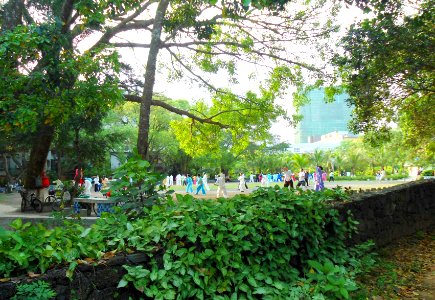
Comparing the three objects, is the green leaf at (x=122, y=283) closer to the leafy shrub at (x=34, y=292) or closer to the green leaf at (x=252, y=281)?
the leafy shrub at (x=34, y=292)

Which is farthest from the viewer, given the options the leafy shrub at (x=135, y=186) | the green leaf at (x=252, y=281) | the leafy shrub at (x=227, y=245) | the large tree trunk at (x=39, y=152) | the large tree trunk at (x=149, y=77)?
the large tree trunk at (x=39, y=152)

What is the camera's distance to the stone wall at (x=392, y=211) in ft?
21.4

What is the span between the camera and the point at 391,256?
22.7 feet

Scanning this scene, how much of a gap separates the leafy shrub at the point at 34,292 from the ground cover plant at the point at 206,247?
15 centimetres

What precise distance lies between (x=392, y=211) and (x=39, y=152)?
11423 millimetres

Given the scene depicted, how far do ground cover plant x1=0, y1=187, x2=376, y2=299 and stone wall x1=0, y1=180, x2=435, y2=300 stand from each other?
0.08 metres

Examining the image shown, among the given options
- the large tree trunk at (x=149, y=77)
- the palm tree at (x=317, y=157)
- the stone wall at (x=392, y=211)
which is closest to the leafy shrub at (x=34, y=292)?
the stone wall at (x=392, y=211)

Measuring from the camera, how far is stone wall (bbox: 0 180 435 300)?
104 inches

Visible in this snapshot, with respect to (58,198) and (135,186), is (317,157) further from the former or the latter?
(135,186)

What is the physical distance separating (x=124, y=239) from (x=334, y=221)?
3060mm

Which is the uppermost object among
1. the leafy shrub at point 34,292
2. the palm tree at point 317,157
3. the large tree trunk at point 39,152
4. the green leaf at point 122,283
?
the palm tree at point 317,157

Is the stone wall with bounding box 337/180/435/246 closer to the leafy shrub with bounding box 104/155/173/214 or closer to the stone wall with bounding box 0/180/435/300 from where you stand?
the stone wall with bounding box 0/180/435/300

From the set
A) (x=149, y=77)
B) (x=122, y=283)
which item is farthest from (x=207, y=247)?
(x=149, y=77)

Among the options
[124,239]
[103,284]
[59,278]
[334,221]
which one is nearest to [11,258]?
[59,278]
